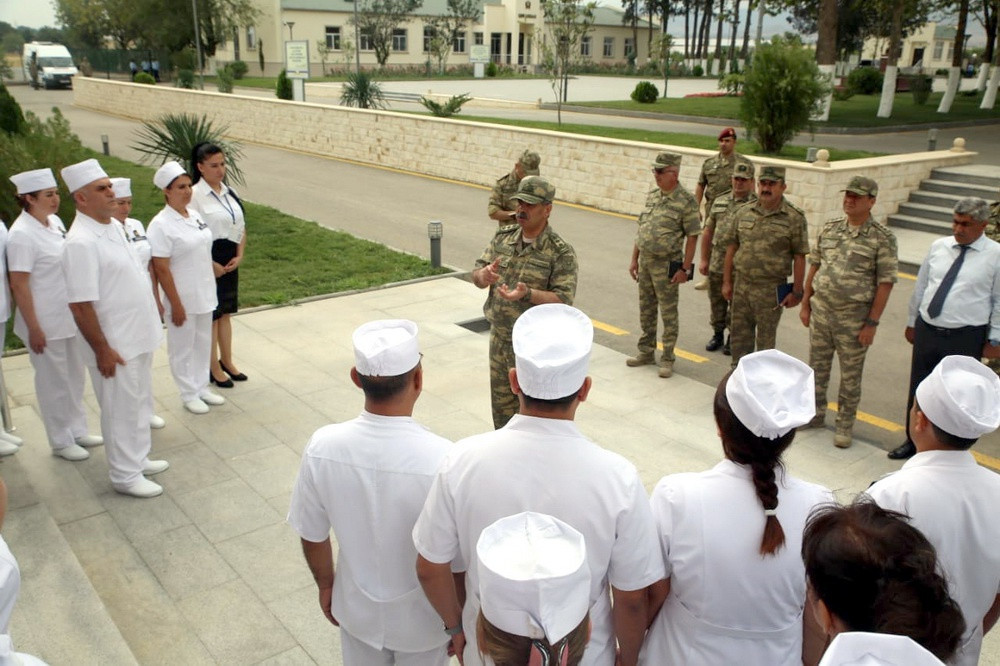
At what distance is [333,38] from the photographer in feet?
199

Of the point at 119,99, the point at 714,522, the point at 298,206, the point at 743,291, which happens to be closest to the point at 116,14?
the point at 119,99

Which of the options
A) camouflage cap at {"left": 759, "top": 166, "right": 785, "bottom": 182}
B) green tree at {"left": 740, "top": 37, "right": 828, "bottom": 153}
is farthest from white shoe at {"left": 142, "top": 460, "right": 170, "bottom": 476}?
green tree at {"left": 740, "top": 37, "right": 828, "bottom": 153}

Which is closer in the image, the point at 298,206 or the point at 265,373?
the point at 265,373

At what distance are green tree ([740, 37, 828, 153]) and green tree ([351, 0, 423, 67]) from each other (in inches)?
1807

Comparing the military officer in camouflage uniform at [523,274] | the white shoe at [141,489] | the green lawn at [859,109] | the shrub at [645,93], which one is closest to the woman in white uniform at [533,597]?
→ the military officer in camouflage uniform at [523,274]

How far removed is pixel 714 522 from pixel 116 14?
5951 cm

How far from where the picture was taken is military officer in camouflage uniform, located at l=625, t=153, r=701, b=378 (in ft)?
23.8

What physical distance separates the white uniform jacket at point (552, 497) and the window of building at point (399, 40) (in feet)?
212

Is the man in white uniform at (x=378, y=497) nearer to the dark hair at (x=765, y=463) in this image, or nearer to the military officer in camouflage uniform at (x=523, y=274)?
the dark hair at (x=765, y=463)

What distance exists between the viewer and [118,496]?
16.9 ft

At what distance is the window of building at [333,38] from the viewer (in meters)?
60.4

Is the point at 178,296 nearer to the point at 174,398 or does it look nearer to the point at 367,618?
the point at 174,398

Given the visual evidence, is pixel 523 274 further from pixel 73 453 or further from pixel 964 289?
pixel 73 453

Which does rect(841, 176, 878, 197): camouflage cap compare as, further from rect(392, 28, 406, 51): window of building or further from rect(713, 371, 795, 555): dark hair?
rect(392, 28, 406, 51): window of building
